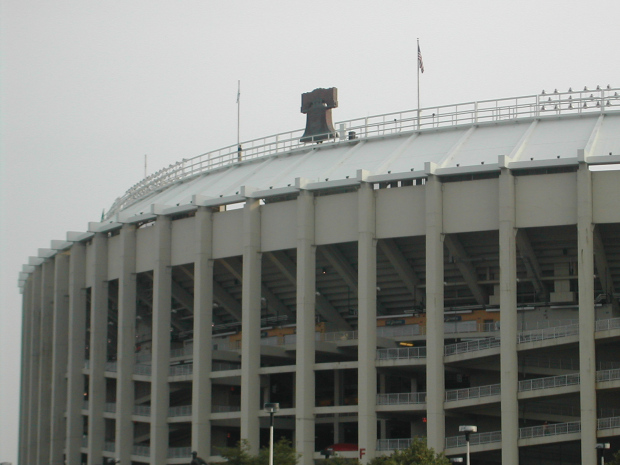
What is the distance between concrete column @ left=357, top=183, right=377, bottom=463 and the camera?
4934cm

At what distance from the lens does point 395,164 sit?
54.4m

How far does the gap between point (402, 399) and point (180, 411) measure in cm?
1296

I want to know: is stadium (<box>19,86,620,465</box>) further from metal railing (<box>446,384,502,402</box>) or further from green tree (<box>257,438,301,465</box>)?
green tree (<box>257,438,301,465</box>)

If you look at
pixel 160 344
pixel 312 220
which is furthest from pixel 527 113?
pixel 160 344

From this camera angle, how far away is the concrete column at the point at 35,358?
77812mm

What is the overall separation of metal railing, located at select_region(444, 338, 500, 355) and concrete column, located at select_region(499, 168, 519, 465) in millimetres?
2195

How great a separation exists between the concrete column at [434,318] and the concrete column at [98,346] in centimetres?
2294

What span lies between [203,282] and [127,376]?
323 inches

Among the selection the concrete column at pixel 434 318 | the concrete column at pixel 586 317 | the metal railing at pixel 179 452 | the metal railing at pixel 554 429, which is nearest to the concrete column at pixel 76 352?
the metal railing at pixel 179 452

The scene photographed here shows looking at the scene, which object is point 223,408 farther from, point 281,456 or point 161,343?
point 281,456

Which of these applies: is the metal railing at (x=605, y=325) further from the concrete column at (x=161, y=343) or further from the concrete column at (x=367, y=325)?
the concrete column at (x=161, y=343)

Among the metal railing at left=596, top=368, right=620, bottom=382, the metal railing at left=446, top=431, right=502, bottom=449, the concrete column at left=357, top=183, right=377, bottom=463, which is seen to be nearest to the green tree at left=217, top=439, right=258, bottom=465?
the concrete column at left=357, top=183, right=377, bottom=463

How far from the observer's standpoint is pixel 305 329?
170 ft

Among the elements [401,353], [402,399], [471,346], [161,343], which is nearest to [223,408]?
[161,343]
